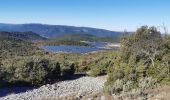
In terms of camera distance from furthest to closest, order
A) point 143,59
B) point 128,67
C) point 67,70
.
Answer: point 67,70, point 143,59, point 128,67

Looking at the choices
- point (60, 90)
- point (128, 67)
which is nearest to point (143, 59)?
point (128, 67)

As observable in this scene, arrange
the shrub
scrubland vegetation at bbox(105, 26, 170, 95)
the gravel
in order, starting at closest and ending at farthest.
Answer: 1. scrubland vegetation at bbox(105, 26, 170, 95)
2. the gravel
3. the shrub

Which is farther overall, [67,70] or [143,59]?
[67,70]

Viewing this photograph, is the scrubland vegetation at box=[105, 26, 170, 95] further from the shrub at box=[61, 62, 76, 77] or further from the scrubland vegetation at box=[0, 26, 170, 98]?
the shrub at box=[61, 62, 76, 77]

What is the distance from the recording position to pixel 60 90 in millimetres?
40094

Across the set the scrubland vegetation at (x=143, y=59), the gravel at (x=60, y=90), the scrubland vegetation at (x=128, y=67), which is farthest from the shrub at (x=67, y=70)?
the scrubland vegetation at (x=143, y=59)

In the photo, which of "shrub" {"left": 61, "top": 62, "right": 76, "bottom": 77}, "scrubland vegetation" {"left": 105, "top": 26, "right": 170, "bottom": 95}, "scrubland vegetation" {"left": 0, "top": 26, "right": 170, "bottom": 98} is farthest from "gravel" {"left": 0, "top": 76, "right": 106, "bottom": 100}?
"shrub" {"left": 61, "top": 62, "right": 76, "bottom": 77}

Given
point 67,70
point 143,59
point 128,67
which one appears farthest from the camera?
point 67,70

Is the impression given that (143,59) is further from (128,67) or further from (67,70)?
(67,70)

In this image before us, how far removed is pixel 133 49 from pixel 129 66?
3.58 metres

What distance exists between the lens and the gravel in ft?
121

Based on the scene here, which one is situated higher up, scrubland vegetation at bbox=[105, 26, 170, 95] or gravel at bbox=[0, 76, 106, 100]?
scrubland vegetation at bbox=[105, 26, 170, 95]

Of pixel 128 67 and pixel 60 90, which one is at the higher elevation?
pixel 128 67

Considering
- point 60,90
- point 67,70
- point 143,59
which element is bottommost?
point 60,90
